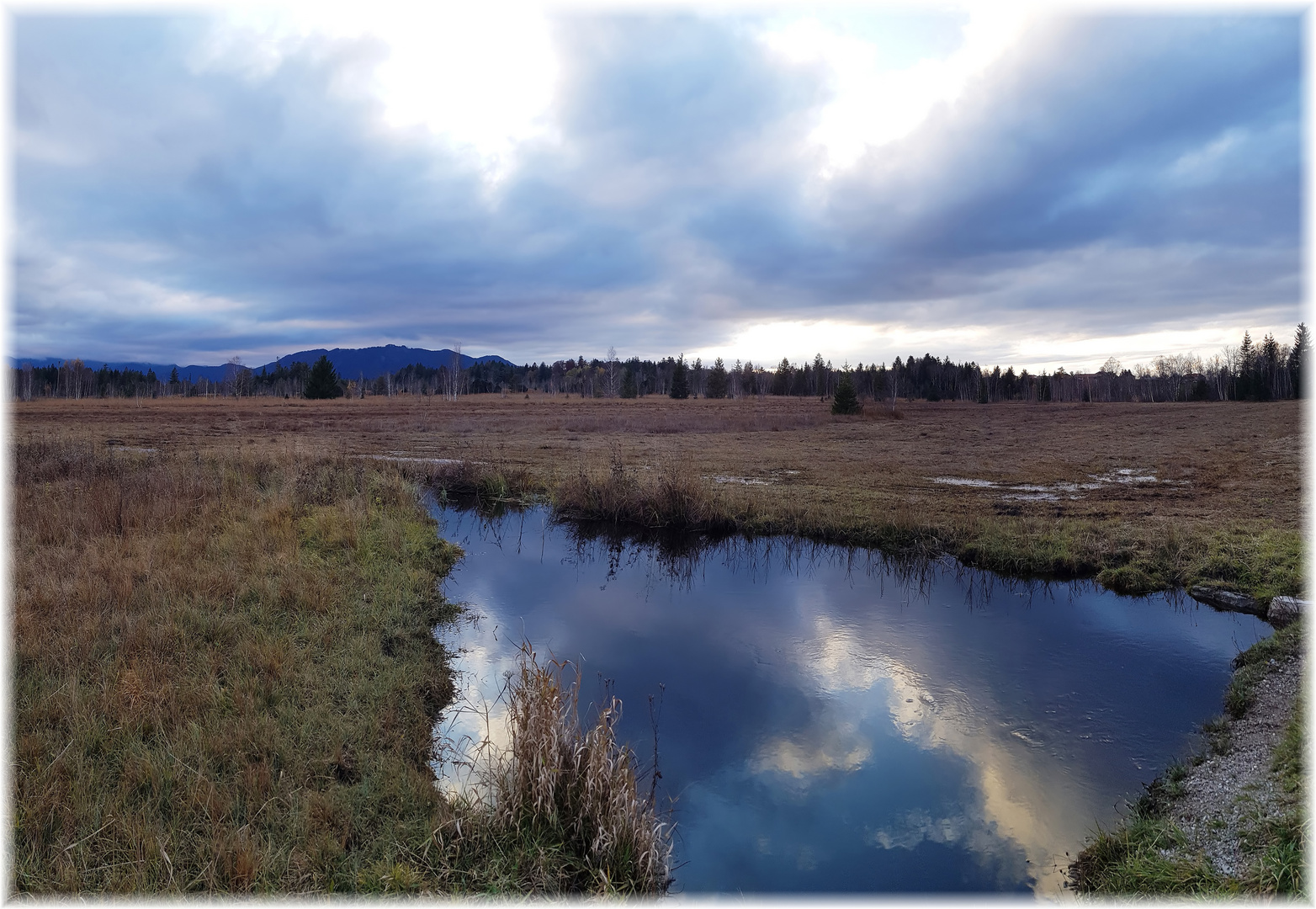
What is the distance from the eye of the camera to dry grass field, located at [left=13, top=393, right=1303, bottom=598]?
12570 mm

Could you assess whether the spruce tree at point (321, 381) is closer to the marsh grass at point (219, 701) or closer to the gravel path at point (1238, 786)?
the marsh grass at point (219, 701)

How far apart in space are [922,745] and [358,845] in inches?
221

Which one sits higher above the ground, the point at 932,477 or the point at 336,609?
the point at 932,477

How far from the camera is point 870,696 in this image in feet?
26.6

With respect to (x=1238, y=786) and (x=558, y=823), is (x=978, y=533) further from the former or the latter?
(x=558, y=823)

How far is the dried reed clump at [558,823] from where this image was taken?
4.55m

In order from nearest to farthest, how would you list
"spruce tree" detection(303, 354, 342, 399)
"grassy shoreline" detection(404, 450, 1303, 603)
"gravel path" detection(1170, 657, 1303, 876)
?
1. "gravel path" detection(1170, 657, 1303, 876)
2. "grassy shoreline" detection(404, 450, 1303, 603)
3. "spruce tree" detection(303, 354, 342, 399)

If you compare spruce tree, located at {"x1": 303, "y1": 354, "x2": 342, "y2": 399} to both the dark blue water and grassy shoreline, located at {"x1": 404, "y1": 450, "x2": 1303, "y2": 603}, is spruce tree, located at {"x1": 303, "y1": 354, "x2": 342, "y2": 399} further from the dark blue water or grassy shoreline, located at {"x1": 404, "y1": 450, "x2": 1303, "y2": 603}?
the dark blue water

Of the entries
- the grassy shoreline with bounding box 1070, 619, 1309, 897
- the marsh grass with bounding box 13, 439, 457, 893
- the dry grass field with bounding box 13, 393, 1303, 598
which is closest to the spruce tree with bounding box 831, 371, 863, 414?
the dry grass field with bounding box 13, 393, 1303, 598

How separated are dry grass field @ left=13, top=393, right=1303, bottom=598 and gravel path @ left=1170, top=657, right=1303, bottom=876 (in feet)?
14.7

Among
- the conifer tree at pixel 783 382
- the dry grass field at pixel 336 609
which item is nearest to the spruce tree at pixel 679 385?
the conifer tree at pixel 783 382

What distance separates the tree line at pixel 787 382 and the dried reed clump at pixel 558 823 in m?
93.5

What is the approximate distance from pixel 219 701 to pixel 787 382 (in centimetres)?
12087

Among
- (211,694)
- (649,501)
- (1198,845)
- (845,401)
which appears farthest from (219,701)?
(845,401)
